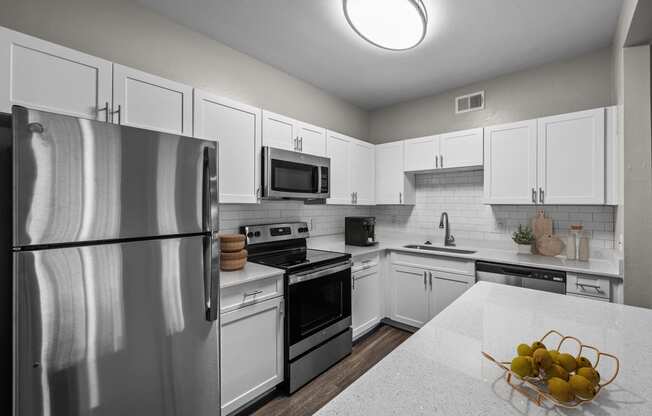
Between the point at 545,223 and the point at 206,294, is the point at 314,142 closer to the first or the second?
the point at 206,294

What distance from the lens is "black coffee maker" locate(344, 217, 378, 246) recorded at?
3.28 meters

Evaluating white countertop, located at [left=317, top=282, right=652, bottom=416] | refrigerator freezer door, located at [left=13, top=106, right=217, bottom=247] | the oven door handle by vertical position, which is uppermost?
refrigerator freezer door, located at [left=13, top=106, right=217, bottom=247]

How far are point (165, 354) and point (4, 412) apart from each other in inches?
24.0

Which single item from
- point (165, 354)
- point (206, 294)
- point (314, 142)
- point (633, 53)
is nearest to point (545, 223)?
point (633, 53)

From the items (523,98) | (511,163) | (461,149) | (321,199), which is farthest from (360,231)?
(523,98)

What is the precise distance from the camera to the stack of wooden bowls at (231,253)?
2.07 m

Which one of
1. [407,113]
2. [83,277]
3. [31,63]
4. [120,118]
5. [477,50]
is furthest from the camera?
[407,113]

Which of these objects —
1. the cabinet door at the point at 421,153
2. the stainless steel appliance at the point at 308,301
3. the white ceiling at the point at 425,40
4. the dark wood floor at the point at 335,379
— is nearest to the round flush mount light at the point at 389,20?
the white ceiling at the point at 425,40

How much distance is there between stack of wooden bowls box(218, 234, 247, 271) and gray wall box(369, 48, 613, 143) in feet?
8.81

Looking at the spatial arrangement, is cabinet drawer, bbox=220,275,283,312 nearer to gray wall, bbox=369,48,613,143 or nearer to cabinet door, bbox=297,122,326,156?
cabinet door, bbox=297,122,326,156

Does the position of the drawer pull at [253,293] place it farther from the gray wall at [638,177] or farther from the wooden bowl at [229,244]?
the gray wall at [638,177]

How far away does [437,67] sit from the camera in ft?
9.55

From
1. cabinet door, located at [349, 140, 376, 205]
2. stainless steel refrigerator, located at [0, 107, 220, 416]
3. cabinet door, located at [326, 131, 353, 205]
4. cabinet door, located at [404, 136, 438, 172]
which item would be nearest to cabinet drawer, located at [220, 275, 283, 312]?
stainless steel refrigerator, located at [0, 107, 220, 416]

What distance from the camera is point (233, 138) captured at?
223cm
